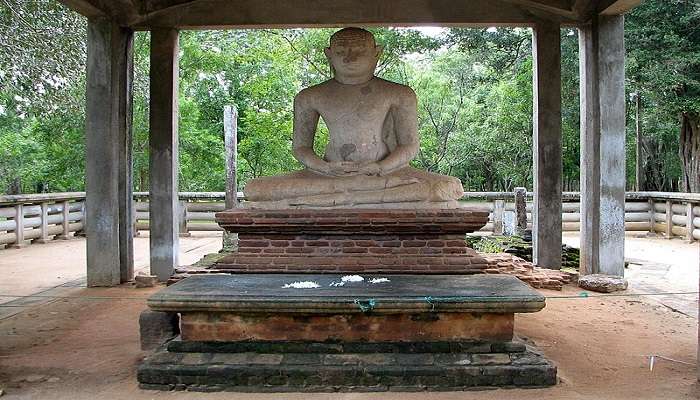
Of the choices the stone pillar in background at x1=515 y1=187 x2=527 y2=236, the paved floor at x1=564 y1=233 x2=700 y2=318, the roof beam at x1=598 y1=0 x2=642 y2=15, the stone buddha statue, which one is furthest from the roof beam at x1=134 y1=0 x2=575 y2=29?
the stone pillar in background at x1=515 y1=187 x2=527 y2=236

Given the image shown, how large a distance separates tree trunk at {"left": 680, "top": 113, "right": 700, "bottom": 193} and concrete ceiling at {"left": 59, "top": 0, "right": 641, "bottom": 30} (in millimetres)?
9039

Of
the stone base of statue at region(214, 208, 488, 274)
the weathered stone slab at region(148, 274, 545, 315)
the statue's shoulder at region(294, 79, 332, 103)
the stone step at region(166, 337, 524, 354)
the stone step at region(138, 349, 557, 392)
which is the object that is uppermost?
the statue's shoulder at region(294, 79, 332, 103)

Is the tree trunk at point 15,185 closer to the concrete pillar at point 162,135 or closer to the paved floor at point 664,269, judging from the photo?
the concrete pillar at point 162,135

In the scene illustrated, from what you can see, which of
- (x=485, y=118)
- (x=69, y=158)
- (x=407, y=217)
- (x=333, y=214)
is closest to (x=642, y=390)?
(x=407, y=217)

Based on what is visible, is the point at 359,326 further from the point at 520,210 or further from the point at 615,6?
the point at 520,210

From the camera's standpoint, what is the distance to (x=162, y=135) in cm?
806

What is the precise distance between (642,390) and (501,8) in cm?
525

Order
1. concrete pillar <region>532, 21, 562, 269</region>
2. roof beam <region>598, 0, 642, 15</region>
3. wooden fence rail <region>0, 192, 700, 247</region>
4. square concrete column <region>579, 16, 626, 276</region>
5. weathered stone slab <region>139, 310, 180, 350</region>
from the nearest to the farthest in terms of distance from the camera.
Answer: weathered stone slab <region>139, 310, 180, 350</region>
roof beam <region>598, 0, 642, 15</region>
square concrete column <region>579, 16, 626, 276</region>
concrete pillar <region>532, 21, 562, 269</region>
wooden fence rail <region>0, 192, 700, 247</region>

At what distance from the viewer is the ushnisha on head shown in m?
6.03

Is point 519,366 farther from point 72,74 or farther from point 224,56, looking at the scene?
point 224,56

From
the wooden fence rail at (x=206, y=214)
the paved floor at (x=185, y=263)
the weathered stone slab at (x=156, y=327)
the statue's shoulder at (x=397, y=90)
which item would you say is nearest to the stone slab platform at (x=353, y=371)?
the weathered stone slab at (x=156, y=327)

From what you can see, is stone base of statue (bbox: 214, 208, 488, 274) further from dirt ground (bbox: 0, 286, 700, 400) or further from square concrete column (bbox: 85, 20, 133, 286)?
square concrete column (bbox: 85, 20, 133, 286)

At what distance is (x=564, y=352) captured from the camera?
4.90 m

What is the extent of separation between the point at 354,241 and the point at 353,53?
1899 millimetres
